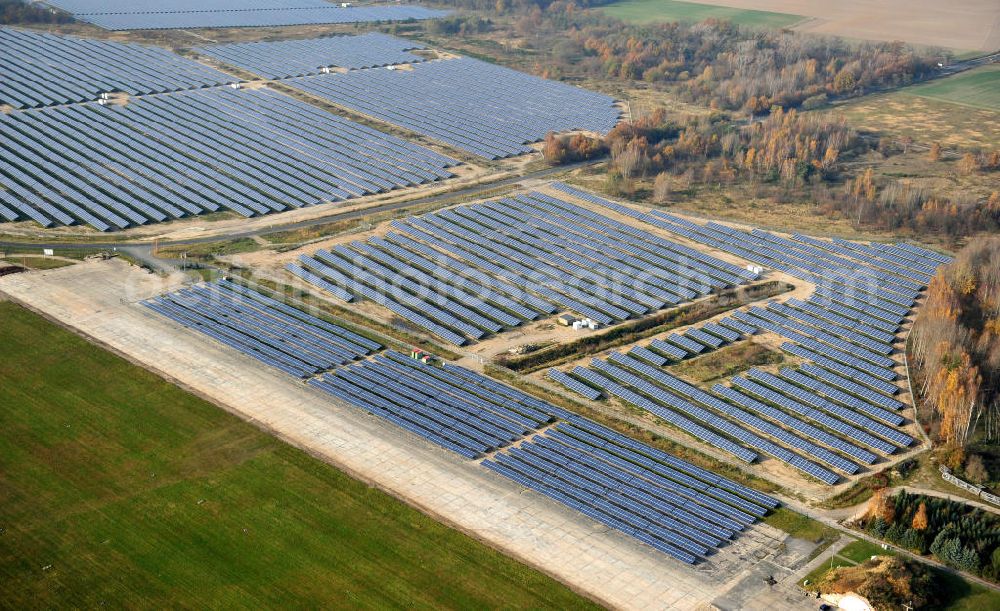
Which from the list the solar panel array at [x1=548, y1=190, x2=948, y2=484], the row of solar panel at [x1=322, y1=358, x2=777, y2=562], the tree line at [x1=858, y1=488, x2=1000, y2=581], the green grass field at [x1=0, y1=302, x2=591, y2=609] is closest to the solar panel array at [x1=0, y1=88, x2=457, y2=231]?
the green grass field at [x1=0, y1=302, x2=591, y2=609]

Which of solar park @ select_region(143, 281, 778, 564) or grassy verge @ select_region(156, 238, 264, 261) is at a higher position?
grassy verge @ select_region(156, 238, 264, 261)

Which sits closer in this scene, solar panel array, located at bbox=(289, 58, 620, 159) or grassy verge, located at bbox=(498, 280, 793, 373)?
grassy verge, located at bbox=(498, 280, 793, 373)

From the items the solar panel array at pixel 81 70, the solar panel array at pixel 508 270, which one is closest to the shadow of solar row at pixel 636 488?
the solar panel array at pixel 508 270

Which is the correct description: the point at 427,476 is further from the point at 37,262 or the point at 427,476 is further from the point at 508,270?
the point at 37,262

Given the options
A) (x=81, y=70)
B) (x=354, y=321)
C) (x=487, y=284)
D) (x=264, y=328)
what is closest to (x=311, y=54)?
(x=81, y=70)

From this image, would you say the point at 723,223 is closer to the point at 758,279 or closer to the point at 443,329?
the point at 758,279

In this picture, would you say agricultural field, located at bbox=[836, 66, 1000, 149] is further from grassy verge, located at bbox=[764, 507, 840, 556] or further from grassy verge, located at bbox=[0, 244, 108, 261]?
grassy verge, located at bbox=[0, 244, 108, 261]

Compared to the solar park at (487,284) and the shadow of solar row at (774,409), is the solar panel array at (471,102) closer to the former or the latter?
the solar park at (487,284)
